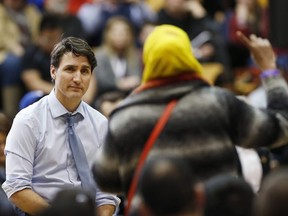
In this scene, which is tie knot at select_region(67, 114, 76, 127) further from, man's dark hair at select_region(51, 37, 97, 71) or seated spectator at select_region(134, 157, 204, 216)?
seated spectator at select_region(134, 157, 204, 216)

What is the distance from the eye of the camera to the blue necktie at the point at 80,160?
5.74 meters

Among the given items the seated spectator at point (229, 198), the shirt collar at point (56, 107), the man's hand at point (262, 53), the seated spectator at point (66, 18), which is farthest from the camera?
the seated spectator at point (66, 18)

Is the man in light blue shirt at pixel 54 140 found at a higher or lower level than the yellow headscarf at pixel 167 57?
lower

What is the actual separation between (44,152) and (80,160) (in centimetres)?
23

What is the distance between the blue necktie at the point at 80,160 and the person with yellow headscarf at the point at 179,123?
67 cm

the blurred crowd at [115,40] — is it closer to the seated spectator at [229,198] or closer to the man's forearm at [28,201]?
the man's forearm at [28,201]

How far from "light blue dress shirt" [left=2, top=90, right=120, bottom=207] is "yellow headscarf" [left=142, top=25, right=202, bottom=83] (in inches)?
35.7

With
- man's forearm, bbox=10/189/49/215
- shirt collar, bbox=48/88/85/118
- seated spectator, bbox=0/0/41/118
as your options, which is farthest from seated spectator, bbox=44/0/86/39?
man's forearm, bbox=10/189/49/215

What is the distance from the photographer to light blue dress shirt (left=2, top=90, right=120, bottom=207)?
561 centimetres

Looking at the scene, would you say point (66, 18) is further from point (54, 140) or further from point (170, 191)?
point (170, 191)

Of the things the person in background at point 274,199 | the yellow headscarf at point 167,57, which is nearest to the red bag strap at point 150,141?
the yellow headscarf at point 167,57

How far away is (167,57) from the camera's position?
4996 millimetres

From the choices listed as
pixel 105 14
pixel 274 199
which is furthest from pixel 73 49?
pixel 105 14

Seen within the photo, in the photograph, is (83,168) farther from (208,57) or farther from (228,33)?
(228,33)
